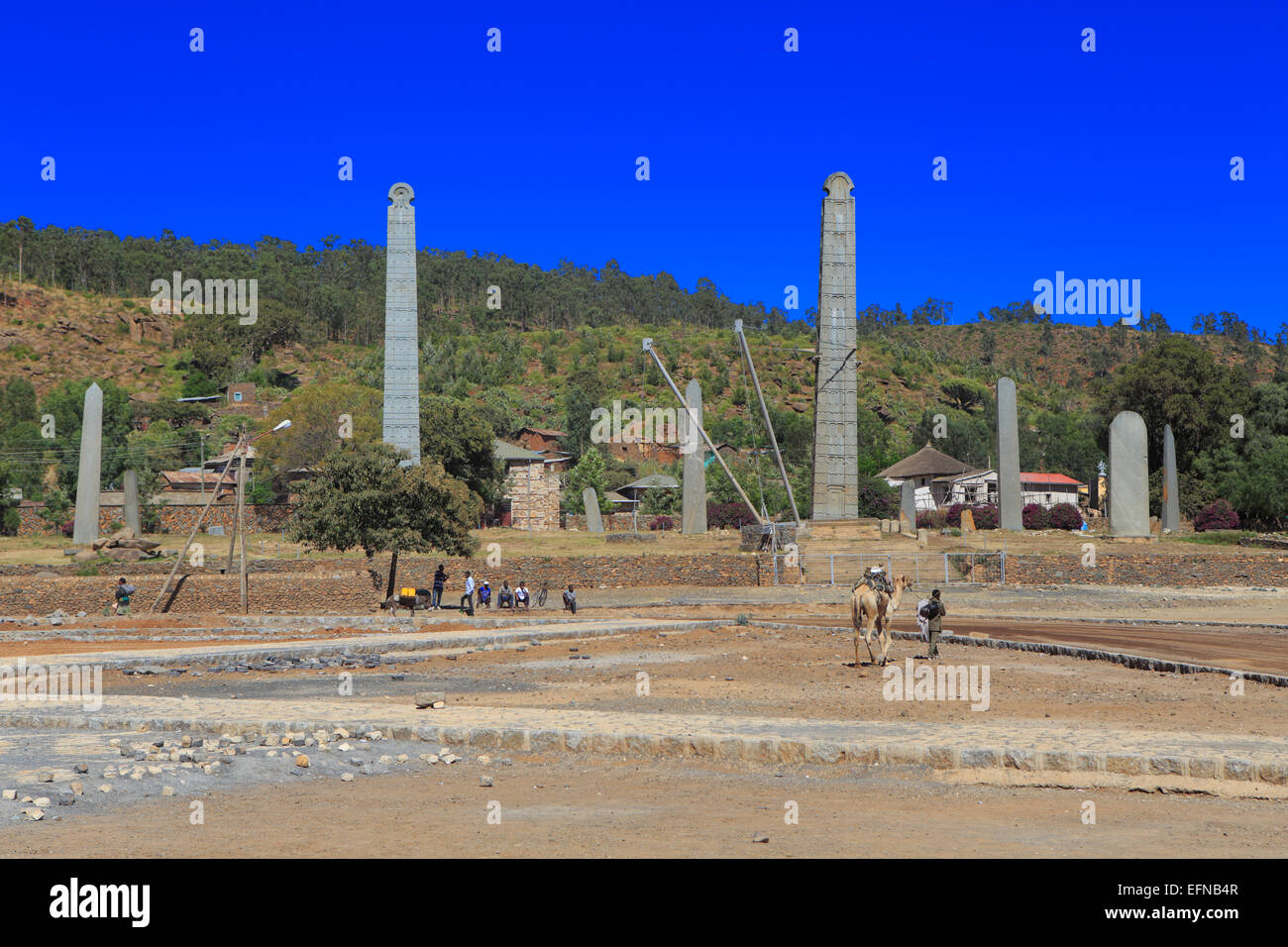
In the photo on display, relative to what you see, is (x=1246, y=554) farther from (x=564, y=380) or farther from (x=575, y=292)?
(x=575, y=292)

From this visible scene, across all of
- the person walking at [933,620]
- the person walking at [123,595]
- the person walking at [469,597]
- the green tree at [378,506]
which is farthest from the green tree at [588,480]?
the person walking at [933,620]

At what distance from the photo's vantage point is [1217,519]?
53062mm

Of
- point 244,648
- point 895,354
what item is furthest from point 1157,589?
point 895,354

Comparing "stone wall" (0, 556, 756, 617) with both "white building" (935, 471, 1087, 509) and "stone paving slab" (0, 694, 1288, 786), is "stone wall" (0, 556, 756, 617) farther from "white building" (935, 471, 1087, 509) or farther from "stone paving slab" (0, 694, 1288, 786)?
"white building" (935, 471, 1087, 509)

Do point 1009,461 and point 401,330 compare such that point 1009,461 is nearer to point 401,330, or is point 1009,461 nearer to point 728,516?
point 728,516

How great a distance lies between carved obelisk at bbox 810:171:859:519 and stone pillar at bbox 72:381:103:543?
2629 centimetres

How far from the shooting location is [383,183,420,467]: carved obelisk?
42094 mm

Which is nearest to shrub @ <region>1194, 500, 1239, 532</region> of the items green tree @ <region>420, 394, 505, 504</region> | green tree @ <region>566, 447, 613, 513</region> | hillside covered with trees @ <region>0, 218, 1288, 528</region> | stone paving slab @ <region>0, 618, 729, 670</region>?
hillside covered with trees @ <region>0, 218, 1288, 528</region>

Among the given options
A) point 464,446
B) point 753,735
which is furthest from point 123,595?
point 464,446

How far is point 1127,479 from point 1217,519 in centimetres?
1185

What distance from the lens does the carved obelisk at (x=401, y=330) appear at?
42.1 meters

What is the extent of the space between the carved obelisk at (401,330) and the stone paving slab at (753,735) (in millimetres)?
27849
